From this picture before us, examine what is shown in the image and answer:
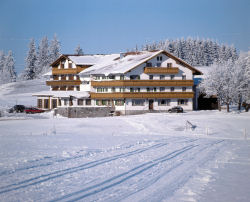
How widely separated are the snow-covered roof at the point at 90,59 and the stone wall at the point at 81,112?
23001mm

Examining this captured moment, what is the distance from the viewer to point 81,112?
2080 inches

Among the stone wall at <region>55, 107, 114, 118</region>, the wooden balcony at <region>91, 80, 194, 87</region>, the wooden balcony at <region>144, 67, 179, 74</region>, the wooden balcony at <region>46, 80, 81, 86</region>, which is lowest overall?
the stone wall at <region>55, 107, 114, 118</region>

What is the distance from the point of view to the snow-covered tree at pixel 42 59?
4689 inches

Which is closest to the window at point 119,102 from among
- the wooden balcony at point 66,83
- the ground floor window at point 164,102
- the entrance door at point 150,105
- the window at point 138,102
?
the window at point 138,102

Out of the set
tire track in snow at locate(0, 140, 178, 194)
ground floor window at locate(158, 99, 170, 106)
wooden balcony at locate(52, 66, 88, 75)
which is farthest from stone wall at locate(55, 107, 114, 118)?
tire track in snow at locate(0, 140, 178, 194)

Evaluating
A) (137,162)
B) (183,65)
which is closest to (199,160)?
(137,162)

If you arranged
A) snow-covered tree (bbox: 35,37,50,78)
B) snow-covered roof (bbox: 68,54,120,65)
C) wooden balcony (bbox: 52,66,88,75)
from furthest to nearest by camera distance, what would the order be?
1. snow-covered tree (bbox: 35,37,50,78)
2. snow-covered roof (bbox: 68,54,120,65)
3. wooden balcony (bbox: 52,66,88,75)

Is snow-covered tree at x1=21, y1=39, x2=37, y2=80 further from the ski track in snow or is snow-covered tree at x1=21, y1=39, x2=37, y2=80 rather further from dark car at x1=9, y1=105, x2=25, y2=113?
the ski track in snow

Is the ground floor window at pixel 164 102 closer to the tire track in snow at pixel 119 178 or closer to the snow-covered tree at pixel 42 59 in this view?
the tire track in snow at pixel 119 178

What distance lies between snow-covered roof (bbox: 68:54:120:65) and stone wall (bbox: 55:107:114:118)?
75.5 ft

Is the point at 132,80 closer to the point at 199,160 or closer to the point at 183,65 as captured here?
the point at 183,65

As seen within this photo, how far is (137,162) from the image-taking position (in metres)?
16.1

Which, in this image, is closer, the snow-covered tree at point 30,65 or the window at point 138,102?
the window at point 138,102

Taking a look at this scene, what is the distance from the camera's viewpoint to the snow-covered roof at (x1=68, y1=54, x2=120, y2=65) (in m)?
75.2
